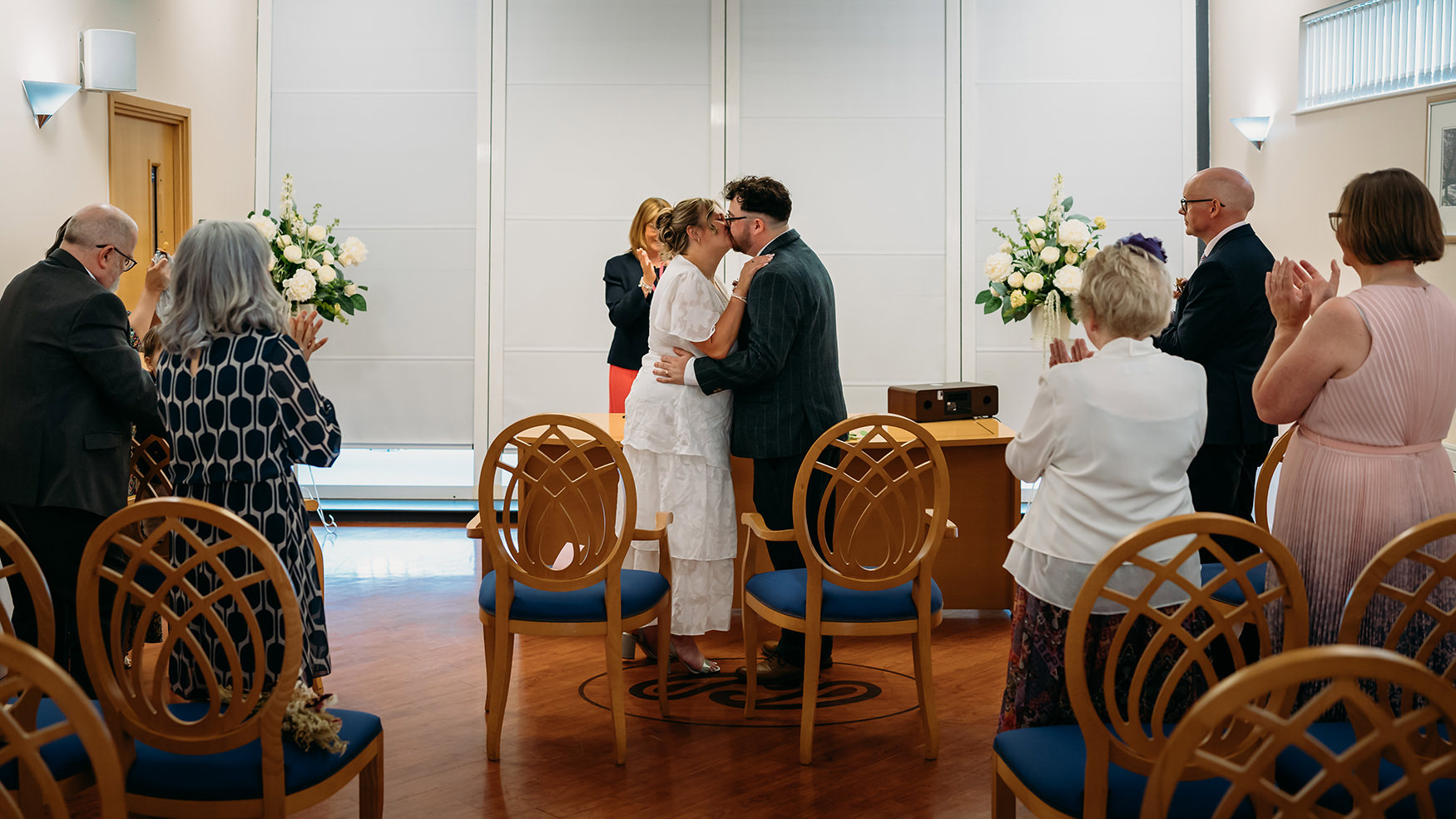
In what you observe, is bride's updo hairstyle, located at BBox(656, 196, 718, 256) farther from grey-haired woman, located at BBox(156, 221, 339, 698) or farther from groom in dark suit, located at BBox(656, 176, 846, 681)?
grey-haired woman, located at BBox(156, 221, 339, 698)

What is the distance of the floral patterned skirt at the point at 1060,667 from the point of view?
2.33 metres

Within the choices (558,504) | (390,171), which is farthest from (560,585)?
(390,171)

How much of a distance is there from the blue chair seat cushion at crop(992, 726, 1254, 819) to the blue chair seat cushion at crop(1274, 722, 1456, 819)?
0.39 ft

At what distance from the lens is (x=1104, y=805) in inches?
78.1

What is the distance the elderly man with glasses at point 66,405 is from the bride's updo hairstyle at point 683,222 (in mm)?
1589

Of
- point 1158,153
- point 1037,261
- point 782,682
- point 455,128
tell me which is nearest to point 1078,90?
point 1158,153

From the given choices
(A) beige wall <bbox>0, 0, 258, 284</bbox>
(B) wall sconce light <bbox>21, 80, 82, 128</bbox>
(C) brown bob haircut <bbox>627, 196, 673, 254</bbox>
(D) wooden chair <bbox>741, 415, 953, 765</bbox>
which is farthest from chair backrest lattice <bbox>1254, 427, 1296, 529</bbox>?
(B) wall sconce light <bbox>21, 80, 82, 128</bbox>

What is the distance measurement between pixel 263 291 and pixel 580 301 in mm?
4128

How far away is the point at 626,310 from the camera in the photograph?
5.37m

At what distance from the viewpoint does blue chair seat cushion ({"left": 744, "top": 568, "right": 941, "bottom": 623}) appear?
3.21 m

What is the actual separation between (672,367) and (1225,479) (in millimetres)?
1772

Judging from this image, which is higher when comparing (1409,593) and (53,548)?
(1409,593)

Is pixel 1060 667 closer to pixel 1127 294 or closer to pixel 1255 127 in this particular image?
pixel 1127 294

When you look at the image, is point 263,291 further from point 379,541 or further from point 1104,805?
point 379,541
